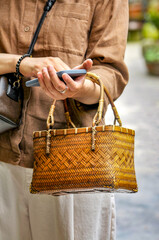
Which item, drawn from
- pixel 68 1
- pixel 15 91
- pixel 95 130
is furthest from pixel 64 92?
pixel 68 1

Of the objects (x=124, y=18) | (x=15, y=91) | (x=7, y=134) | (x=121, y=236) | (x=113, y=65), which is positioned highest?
(x=124, y=18)

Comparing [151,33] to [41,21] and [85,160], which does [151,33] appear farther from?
[85,160]

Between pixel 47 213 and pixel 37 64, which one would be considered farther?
pixel 47 213

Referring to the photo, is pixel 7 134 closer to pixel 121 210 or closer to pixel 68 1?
pixel 68 1

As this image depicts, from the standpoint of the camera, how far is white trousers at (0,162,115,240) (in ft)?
4.88

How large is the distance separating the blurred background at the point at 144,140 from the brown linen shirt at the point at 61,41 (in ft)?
5.46

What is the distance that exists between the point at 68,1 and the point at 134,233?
1963 mm

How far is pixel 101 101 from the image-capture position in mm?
1319

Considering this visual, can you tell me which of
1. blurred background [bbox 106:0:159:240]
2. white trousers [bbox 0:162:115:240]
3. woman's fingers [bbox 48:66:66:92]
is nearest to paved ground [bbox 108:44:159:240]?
blurred background [bbox 106:0:159:240]

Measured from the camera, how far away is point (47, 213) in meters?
1.50

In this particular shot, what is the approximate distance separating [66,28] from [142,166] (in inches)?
113

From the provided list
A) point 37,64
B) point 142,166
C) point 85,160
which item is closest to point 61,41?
point 37,64

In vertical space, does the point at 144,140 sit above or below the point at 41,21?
above

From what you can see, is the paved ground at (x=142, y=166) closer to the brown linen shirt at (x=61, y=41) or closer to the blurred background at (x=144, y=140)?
the blurred background at (x=144, y=140)
